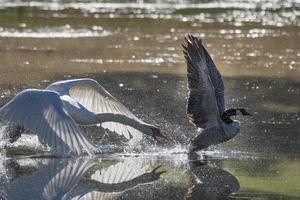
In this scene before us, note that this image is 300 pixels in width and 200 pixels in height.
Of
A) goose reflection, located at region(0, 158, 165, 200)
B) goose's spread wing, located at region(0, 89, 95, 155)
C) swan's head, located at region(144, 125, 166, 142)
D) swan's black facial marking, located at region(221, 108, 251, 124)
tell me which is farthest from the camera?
swan's black facial marking, located at region(221, 108, 251, 124)

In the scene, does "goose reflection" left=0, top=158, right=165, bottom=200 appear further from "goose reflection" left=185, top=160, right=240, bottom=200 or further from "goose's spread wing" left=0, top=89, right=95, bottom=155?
"goose reflection" left=185, top=160, right=240, bottom=200

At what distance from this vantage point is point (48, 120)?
1070 cm

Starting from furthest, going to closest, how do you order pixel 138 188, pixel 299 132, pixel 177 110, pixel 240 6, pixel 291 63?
pixel 240 6 < pixel 291 63 < pixel 177 110 < pixel 299 132 < pixel 138 188

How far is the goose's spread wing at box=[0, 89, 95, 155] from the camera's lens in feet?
34.1

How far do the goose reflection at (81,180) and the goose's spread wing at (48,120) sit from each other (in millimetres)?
219

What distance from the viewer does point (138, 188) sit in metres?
9.62

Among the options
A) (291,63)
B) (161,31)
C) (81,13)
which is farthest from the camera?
(81,13)

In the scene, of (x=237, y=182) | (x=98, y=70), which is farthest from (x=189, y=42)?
(x=98, y=70)

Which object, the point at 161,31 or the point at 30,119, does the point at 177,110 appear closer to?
the point at 30,119

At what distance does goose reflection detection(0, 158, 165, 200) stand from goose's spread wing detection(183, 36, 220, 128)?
125cm

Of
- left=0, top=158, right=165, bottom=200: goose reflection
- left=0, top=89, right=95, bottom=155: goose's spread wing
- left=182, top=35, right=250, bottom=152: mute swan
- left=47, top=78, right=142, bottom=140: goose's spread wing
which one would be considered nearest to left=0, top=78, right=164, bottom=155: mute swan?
left=0, top=89, right=95, bottom=155: goose's spread wing

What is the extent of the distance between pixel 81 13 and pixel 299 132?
16682 millimetres

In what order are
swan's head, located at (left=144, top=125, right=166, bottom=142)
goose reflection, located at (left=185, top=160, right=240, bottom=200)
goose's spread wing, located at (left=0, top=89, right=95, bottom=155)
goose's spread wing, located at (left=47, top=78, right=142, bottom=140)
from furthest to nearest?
goose's spread wing, located at (left=47, top=78, right=142, bottom=140)
swan's head, located at (left=144, top=125, right=166, bottom=142)
goose's spread wing, located at (left=0, top=89, right=95, bottom=155)
goose reflection, located at (left=185, top=160, right=240, bottom=200)

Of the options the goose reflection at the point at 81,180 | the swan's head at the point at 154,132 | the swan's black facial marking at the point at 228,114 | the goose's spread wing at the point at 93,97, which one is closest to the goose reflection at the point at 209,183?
the goose reflection at the point at 81,180
